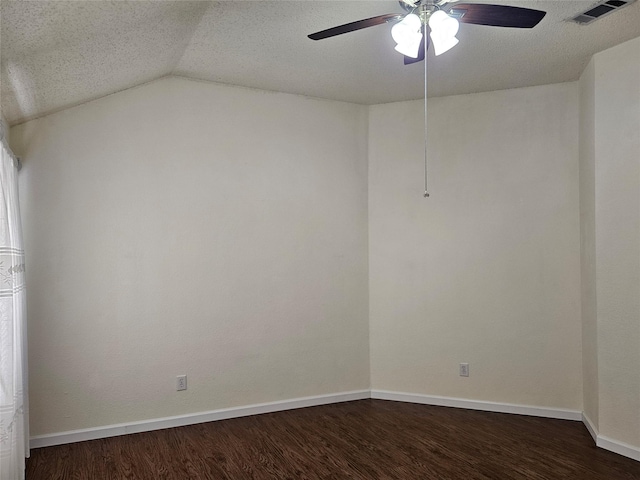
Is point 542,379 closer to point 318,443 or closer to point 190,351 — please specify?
point 318,443

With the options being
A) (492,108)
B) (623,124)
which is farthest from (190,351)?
(623,124)

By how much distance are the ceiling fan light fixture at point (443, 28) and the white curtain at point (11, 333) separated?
7.49 ft

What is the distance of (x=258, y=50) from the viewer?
11.1ft

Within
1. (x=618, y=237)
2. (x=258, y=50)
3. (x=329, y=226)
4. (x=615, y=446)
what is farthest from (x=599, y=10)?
(x=615, y=446)

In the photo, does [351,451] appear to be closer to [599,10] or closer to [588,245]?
[588,245]

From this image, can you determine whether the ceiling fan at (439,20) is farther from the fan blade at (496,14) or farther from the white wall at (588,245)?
the white wall at (588,245)

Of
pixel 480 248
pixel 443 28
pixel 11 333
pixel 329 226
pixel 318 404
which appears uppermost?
pixel 443 28

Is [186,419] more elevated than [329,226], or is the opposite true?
[329,226]

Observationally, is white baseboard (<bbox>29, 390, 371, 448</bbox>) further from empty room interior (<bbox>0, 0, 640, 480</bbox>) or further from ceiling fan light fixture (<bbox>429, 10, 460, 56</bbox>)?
ceiling fan light fixture (<bbox>429, 10, 460, 56</bbox>)


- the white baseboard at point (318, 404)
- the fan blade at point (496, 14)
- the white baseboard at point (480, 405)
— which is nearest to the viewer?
the fan blade at point (496, 14)

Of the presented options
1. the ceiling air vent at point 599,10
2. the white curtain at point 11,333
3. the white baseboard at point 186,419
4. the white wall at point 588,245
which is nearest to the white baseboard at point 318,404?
the white baseboard at point 186,419

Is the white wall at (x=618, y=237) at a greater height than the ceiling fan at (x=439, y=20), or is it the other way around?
the ceiling fan at (x=439, y=20)

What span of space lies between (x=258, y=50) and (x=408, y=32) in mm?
1329

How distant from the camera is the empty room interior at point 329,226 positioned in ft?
10.8
